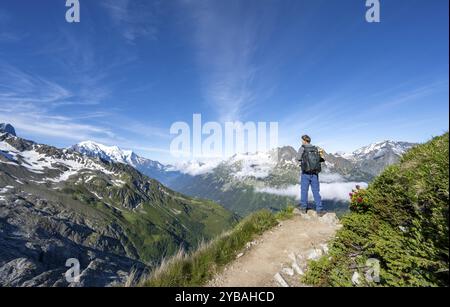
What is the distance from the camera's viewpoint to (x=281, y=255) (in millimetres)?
10570

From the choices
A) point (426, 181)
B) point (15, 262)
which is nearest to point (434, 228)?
point (426, 181)

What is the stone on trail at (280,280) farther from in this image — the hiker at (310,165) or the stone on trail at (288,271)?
the hiker at (310,165)

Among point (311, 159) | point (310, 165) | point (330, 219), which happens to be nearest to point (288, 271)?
point (330, 219)

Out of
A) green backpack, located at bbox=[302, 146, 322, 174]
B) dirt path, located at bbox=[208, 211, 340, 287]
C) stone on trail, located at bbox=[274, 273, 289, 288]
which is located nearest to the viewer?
stone on trail, located at bbox=[274, 273, 289, 288]

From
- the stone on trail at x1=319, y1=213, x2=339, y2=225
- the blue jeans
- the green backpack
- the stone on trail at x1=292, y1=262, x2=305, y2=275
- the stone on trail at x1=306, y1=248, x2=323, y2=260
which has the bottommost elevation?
the stone on trail at x1=292, y1=262, x2=305, y2=275

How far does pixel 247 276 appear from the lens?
9070mm

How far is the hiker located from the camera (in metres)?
16.0

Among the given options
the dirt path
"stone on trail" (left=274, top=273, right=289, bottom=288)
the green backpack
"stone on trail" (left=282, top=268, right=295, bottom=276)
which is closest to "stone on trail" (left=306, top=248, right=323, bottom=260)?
the dirt path

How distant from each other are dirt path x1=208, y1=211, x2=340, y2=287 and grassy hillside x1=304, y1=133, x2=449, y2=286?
79 cm

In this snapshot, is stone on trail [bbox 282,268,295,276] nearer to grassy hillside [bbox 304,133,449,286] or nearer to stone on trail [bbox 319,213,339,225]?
grassy hillside [bbox 304,133,449,286]

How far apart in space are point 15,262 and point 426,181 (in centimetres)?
23884
